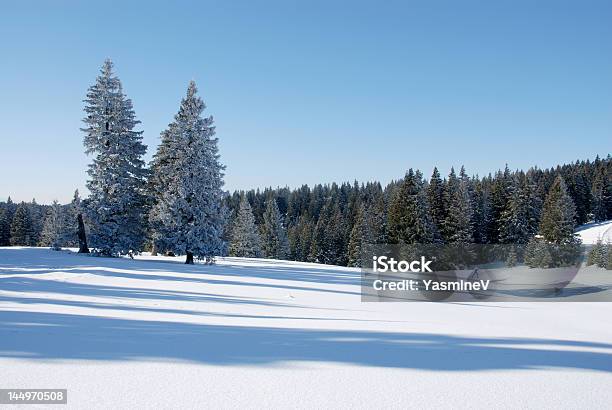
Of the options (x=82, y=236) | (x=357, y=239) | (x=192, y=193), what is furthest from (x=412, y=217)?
(x=357, y=239)

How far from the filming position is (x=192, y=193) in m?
27.1

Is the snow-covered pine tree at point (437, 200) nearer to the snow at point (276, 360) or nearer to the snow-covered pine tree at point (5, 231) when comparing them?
the snow at point (276, 360)

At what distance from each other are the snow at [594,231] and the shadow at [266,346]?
7666cm

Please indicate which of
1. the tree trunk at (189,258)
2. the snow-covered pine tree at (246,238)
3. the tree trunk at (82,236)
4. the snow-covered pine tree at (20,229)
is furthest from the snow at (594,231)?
the snow-covered pine tree at (20,229)

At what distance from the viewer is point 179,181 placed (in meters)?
27.1

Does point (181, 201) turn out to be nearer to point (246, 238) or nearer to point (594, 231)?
point (246, 238)

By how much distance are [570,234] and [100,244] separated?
49.0m

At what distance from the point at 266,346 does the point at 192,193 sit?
22500 mm

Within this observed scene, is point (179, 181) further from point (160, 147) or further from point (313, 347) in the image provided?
point (313, 347)

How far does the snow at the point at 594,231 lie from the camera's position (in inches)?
2808

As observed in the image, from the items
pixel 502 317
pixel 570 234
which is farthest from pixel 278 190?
pixel 502 317

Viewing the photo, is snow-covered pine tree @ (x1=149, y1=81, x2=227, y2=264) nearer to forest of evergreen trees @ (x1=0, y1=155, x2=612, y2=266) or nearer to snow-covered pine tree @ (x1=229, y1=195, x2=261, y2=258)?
forest of evergreen trees @ (x1=0, y1=155, x2=612, y2=266)

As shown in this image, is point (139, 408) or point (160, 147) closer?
point (139, 408)

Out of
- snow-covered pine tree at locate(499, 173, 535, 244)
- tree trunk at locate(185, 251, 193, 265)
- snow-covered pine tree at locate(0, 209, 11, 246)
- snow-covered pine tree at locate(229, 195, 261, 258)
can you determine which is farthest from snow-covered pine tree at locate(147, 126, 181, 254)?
snow-covered pine tree at locate(0, 209, 11, 246)
